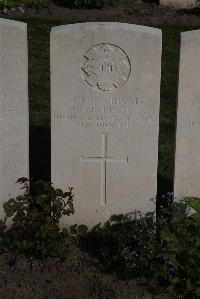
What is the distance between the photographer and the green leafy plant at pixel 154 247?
561 centimetres

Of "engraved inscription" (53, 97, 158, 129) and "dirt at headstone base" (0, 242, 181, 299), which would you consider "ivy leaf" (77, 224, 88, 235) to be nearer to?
"dirt at headstone base" (0, 242, 181, 299)

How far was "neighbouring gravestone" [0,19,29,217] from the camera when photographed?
19.5ft

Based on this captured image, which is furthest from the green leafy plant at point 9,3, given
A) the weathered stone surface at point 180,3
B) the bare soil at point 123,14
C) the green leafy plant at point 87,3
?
the weathered stone surface at point 180,3

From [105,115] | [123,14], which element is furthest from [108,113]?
[123,14]

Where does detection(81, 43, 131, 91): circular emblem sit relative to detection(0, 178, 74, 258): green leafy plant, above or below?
above

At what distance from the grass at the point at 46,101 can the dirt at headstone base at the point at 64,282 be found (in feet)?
5.41

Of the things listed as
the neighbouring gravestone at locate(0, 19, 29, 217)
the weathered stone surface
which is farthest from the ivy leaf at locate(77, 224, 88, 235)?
the weathered stone surface

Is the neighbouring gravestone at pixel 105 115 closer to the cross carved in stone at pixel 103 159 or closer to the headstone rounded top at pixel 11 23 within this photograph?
the cross carved in stone at pixel 103 159

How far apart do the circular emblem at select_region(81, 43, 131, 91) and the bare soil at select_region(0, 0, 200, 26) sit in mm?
8077

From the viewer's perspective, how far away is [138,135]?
20.5 feet

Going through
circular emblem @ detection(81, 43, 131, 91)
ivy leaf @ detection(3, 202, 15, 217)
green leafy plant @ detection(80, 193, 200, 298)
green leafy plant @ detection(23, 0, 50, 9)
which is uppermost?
green leafy plant @ detection(23, 0, 50, 9)

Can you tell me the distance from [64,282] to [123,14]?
31.9ft

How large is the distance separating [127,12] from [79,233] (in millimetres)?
9154

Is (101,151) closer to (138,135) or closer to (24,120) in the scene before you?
(138,135)
